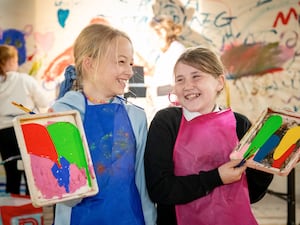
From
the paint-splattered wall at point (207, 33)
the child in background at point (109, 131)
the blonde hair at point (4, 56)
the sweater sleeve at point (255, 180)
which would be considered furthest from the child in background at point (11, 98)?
the sweater sleeve at point (255, 180)

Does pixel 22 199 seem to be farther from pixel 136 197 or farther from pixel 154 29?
pixel 154 29

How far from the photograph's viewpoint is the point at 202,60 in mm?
1247

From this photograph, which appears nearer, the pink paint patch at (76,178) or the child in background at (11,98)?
the pink paint patch at (76,178)

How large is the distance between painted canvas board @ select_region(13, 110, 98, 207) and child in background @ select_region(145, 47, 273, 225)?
0.24m

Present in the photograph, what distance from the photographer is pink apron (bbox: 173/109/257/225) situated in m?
1.18

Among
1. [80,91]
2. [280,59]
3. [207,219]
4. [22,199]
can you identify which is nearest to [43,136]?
[80,91]

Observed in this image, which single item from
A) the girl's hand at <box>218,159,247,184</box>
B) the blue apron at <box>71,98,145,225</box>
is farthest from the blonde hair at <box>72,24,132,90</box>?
the girl's hand at <box>218,159,247,184</box>

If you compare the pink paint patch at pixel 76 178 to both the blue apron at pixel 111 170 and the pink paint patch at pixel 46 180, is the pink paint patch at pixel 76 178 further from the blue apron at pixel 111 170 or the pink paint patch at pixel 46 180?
the blue apron at pixel 111 170

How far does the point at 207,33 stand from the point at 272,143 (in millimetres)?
2556

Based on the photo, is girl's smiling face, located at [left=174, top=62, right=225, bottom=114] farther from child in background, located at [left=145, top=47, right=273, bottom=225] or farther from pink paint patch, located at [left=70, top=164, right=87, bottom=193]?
pink paint patch, located at [left=70, top=164, right=87, bottom=193]

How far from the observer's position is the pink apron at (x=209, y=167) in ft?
3.87

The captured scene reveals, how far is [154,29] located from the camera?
3.50m

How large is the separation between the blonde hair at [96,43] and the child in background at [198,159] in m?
0.25

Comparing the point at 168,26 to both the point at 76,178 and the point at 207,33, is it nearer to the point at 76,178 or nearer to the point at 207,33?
the point at 207,33
